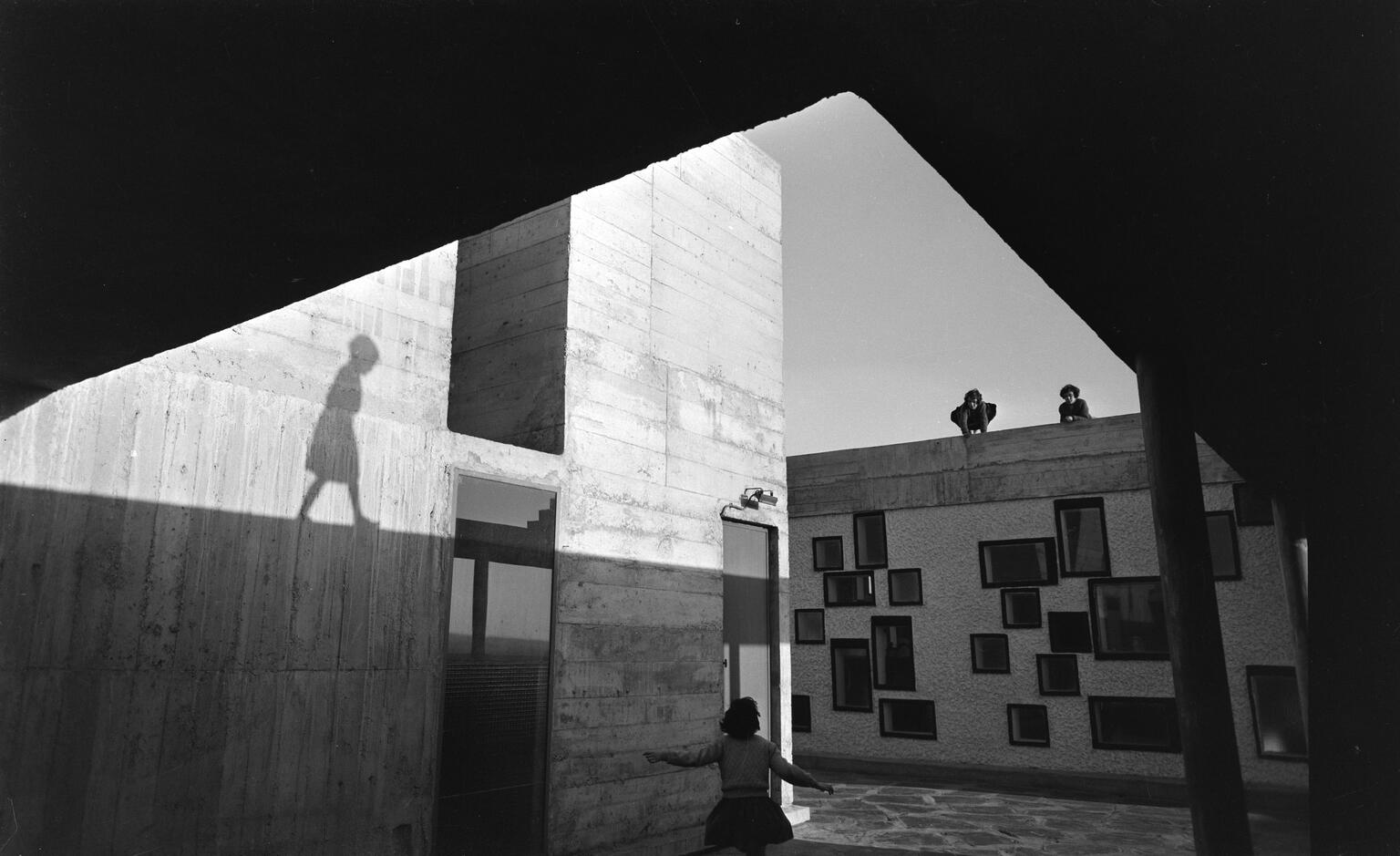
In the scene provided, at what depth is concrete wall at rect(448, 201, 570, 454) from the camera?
9.60 m

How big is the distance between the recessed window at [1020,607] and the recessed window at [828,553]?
305cm

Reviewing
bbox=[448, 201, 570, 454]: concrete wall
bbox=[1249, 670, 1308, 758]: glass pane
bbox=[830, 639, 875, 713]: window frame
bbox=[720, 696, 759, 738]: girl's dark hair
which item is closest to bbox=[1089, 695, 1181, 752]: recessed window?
bbox=[1249, 670, 1308, 758]: glass pane

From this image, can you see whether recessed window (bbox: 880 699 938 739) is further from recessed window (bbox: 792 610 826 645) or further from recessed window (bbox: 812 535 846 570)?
recessed window (bbox: 812 535 846 570)

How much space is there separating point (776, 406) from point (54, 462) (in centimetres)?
893

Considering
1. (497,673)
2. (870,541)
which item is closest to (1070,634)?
(870,541)

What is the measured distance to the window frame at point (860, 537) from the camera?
15961 mm

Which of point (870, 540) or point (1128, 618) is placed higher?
point (870, 540)

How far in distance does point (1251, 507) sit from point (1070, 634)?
3280 millimetres

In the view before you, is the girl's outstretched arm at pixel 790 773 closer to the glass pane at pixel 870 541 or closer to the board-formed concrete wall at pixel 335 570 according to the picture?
the board-formed concrete wall at pixel 335 570

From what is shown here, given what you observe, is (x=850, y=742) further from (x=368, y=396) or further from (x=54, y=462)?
(x=54, y=462)

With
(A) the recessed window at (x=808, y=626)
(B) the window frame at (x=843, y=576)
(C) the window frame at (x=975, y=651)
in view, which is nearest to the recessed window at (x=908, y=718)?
(C) the window frame at (x=975, y=651)

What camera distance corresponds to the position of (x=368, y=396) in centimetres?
778

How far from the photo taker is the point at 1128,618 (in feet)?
44.3

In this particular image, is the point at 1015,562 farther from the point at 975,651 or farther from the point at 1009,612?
the point at 975,651
